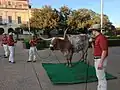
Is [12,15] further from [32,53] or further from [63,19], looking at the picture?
[32,53]

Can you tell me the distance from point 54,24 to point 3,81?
1633 inches

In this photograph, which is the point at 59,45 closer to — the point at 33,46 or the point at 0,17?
the point at 33,46

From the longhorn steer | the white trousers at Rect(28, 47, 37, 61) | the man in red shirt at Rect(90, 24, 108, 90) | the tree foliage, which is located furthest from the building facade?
the man in red shirt at Rect(90, 24, 108, 90)

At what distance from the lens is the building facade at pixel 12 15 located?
85.2 m

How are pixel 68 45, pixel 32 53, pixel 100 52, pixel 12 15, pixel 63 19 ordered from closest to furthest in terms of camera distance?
1. pixel 100 52
2. pixel 68 45
3. pixel 32 53
4. pixel 63 19
5. pixel 12 15

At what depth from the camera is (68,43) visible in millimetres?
15102

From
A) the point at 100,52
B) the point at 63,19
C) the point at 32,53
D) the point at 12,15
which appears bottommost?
the point at 32,53

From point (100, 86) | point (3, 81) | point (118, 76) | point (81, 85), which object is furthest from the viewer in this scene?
point (118, 76)

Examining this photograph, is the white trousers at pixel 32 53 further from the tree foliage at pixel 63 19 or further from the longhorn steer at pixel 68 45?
the tree foliage at pixel 63 19

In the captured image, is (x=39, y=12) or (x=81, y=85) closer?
(x=81, y=85)

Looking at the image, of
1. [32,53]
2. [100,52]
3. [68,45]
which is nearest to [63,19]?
[32,53]

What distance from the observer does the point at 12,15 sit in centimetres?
8700

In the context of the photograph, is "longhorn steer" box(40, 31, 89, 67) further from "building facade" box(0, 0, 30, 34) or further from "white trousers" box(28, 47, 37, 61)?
"building facade" box(0, 0, 30, 34)

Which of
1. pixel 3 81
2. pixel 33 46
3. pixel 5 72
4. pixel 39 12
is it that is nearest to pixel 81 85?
pixel 3 81
